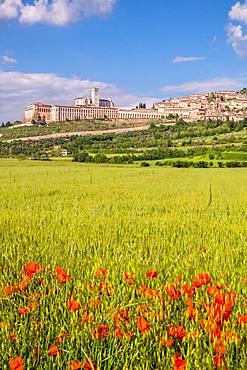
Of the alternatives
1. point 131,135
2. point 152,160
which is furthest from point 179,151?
point 131,135

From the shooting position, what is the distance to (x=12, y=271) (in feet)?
11.8

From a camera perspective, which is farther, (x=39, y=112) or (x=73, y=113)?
(x=73, y=113)

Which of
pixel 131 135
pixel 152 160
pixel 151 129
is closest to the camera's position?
pixel 152 160

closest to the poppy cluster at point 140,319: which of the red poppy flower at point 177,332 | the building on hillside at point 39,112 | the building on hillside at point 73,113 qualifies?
the red poppy flower at point 177,332

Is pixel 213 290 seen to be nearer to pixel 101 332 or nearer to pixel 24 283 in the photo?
pixel 101 332

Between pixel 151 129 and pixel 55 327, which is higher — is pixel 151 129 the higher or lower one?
the higher one

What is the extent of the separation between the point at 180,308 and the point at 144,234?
9.08 ft

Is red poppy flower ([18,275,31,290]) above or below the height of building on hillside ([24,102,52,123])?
below

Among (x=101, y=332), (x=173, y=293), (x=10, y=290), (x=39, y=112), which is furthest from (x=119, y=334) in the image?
(x=39, y=112)

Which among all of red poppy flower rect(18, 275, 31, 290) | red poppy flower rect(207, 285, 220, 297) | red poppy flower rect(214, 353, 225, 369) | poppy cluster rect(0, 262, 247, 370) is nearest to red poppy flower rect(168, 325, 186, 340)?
poppy cluster rect(0, 262, 247, 370)

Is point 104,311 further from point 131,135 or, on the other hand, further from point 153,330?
Result: point 131,135

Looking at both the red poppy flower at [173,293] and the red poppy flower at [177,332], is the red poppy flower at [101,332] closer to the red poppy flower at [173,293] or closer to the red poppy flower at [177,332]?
the red poppy flower at [177,332]

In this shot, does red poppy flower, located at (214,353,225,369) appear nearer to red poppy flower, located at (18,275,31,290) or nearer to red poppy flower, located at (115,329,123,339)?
red poppy flower, located at (115,329,123,339)

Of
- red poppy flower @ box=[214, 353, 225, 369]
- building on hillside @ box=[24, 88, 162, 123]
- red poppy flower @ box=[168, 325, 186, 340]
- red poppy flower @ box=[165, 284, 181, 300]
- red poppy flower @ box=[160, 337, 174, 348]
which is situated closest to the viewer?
red poppy flower @ box=[214, 353, 225, 369]
